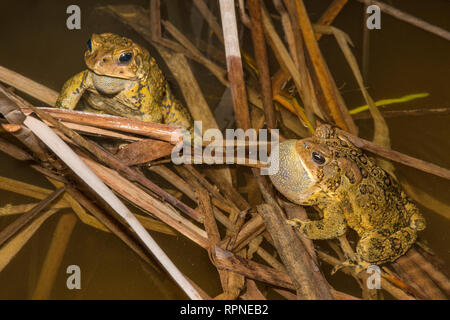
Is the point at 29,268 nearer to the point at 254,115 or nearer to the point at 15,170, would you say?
the point at 15,170

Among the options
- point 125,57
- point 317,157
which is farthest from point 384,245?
point 125,57

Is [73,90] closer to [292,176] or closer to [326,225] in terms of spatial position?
[292,176]

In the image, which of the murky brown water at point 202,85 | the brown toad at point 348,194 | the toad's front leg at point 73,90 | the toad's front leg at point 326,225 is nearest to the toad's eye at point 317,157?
the brown toad at point 348,194

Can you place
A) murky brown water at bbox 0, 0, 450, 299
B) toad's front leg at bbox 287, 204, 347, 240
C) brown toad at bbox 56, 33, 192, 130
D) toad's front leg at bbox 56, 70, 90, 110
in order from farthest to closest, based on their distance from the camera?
toad's front leg at bbox 56, 70, 90, 110, brown toad at bbox 56, 33, 192, 130, toad's front leg at bbox 287, 204, 347, 240, murky brown water at bbox 0, 0, 450, 299

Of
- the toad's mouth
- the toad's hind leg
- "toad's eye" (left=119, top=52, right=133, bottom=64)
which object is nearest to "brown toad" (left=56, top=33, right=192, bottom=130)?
"toad's eye" (left=119, top=52, right=133, bottom=64)

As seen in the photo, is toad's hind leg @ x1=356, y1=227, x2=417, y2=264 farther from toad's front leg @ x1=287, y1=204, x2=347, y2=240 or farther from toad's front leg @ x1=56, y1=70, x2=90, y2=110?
toad's front leg @ x1=56, y1=70, x2=90, y2=110

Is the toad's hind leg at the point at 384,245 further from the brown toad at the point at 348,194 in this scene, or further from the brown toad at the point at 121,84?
the brown toad at the point at 121,84

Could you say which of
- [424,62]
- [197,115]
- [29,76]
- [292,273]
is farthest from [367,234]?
[29,76]
